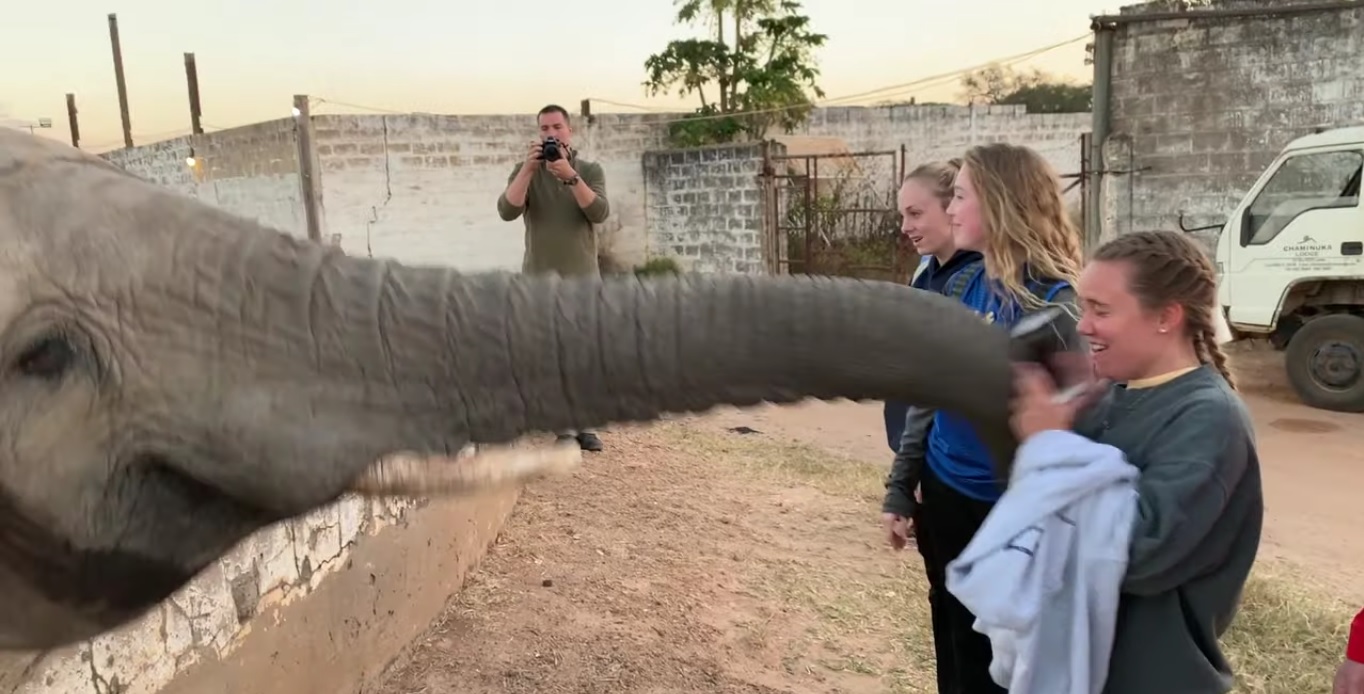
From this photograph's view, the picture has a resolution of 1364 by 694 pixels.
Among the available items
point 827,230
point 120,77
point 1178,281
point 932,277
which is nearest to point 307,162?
point 827,230

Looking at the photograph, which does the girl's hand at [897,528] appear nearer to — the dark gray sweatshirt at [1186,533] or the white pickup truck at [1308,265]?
the dark gray sweatshirt at [1186,533]

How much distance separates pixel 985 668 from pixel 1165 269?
1316 mm

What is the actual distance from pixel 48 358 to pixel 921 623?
12.8 ft

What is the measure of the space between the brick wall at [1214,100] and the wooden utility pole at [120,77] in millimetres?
25805

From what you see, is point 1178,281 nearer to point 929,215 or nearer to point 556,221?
point 929,215

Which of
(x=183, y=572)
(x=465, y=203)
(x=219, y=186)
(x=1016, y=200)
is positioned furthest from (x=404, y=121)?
(x=183, y=572)

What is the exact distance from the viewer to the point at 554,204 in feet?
19.9

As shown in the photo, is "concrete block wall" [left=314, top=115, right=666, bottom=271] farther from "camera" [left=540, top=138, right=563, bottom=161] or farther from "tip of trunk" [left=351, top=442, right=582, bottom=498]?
"tip of trunk" [left=351, top=442, right=582, bottom=498]

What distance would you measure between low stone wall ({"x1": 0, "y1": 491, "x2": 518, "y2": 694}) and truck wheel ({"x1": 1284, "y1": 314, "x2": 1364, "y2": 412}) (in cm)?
782

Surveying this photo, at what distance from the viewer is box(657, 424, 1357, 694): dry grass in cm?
404

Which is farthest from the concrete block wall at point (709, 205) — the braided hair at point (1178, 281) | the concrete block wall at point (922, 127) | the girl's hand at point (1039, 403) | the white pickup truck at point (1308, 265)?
the girl's hand at point (1039, 403)

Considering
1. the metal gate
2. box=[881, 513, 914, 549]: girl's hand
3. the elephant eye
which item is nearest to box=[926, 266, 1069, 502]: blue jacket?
box=[881, 513, 914, 549]: girl's hand

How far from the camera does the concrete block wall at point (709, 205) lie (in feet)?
47.7

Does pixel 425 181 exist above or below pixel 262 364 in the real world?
above
